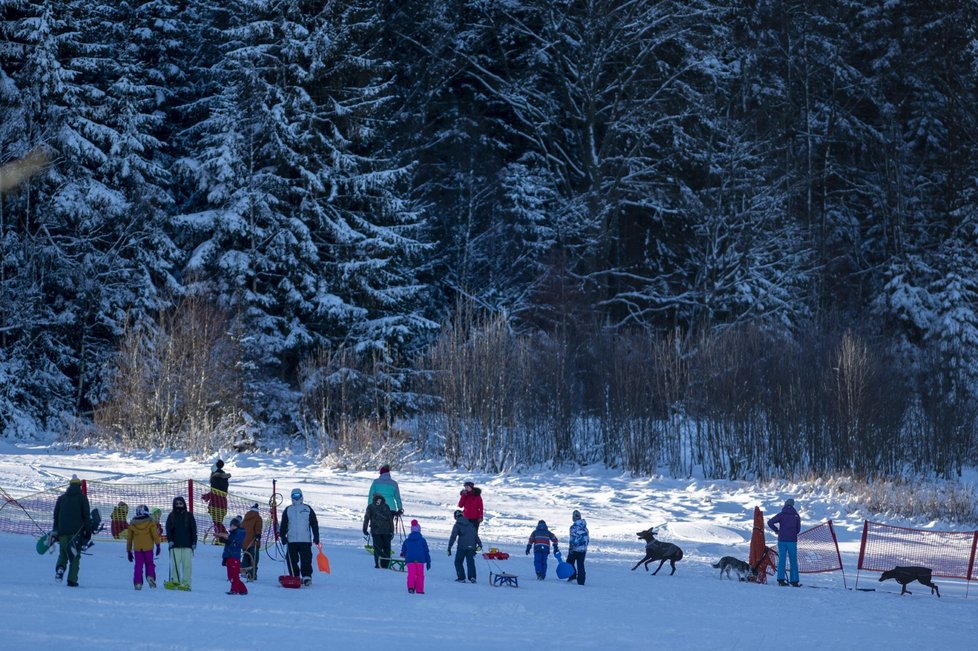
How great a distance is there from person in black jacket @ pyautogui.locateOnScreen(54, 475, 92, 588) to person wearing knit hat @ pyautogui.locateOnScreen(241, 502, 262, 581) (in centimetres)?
224

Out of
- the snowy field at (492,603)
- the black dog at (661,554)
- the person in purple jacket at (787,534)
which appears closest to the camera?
the snowy field at (492,603)

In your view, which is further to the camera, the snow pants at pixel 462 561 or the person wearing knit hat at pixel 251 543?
the snow pants at pixel 462 561

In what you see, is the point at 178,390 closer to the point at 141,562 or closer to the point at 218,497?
the point at 218,497

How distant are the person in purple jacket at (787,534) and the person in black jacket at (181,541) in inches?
401

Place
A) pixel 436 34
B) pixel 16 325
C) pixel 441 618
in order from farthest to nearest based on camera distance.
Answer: pixel 436 34
pixel 16 325
pixel 441 618

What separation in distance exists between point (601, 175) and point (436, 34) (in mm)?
9846

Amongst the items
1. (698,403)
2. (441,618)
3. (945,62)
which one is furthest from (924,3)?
(441,618)

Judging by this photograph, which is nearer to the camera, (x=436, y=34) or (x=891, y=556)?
(x=891, y=556)

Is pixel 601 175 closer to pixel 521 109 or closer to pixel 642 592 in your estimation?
pixel 521 109

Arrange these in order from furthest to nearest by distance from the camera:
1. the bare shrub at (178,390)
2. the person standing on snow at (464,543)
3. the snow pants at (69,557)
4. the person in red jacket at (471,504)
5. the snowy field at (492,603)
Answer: the bare shrub at (178,390) → the person in red jacket at (471,504) → the person standing on snow at (464,543) → the snow pants at (69,557) → the snowy field at (492,603)

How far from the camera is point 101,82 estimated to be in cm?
4644

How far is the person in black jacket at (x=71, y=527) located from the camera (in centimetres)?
1595

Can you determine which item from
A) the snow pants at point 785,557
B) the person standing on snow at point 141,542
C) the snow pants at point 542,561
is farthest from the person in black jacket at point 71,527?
the snow pants at point 785,557

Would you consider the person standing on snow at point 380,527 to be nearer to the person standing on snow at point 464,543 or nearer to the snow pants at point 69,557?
the person standing on snow at point 464,543
